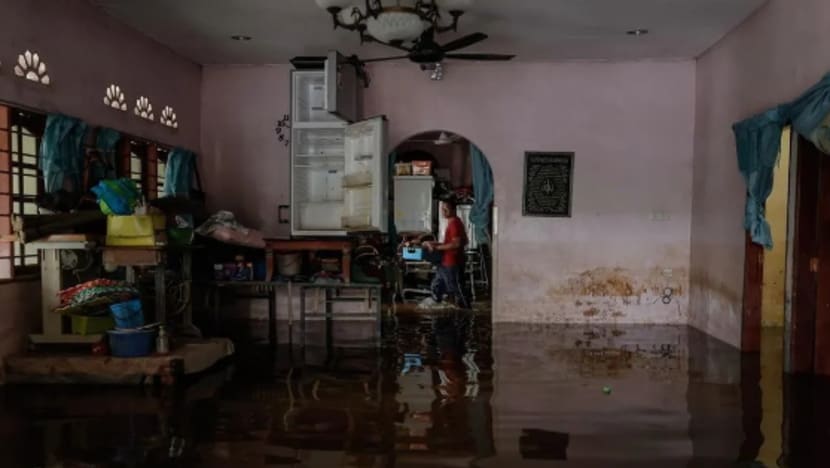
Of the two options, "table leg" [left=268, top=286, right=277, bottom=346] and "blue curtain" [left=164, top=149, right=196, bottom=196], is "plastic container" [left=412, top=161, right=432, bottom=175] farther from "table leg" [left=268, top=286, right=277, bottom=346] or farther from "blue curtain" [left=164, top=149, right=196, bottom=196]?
"blue curtain" [left=164, top=149, right=196, bottom=196]

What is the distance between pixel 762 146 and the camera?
578 centimetres

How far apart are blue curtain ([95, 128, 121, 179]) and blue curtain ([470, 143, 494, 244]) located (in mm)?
4705

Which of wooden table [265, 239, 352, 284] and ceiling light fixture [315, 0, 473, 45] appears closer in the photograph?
ceiling light fixture [315, 0, 473, 45]

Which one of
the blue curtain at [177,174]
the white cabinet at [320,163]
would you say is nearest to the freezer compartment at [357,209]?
the white cabinet at [320,163]

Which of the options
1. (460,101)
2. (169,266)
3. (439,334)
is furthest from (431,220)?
(169,266)

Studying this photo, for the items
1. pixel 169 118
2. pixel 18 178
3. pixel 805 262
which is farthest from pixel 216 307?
pixel 805 262

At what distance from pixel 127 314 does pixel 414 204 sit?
280 inches

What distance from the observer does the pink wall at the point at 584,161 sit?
331 inches

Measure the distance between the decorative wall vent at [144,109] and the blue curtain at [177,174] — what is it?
570 millimetres

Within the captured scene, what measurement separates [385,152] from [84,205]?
3.11 m

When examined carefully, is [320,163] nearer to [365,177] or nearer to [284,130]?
[284,130]

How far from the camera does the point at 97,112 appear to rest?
247 inches

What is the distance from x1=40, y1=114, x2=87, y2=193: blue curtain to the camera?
548 cm

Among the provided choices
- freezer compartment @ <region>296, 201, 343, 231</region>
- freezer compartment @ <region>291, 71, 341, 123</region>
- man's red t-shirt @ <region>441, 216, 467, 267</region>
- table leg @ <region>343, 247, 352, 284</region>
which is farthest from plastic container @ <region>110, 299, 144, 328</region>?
man's red t-shirt @ <region>441, 216, 467, 267</region>
